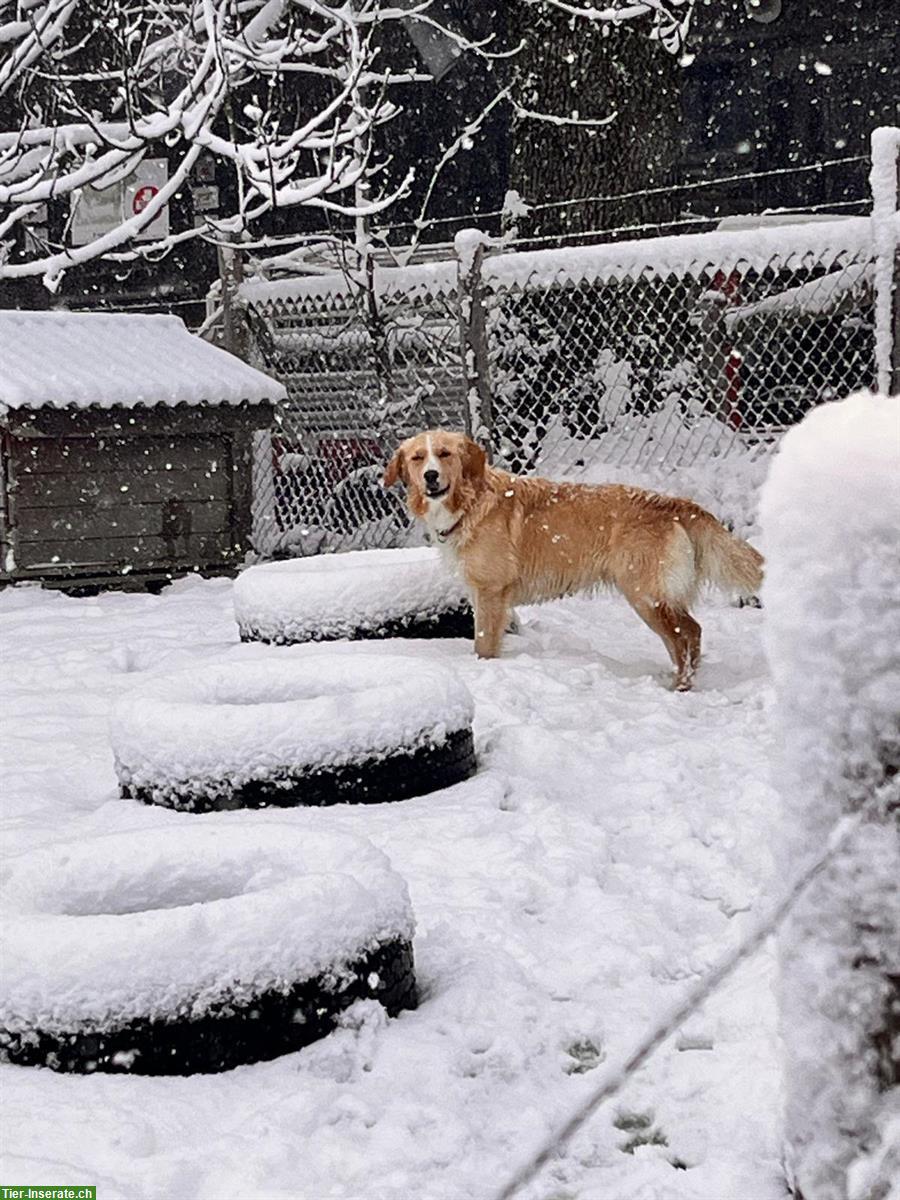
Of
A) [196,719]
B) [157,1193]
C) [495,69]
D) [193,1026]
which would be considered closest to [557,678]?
[196,719]

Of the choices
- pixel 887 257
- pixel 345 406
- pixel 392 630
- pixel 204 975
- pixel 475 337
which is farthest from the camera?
pixel 345 406

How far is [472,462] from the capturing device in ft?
22.5

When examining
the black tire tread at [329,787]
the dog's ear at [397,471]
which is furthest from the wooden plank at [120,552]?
the black tire tread at [329,787]

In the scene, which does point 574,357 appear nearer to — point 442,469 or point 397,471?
point 397,471

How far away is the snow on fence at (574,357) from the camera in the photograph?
827cm

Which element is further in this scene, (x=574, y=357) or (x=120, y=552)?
(x=574, y=357)

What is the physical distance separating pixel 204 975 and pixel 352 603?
3.87m

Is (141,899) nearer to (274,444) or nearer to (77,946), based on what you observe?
(77,946)

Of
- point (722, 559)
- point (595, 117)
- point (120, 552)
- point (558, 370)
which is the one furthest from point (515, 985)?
point (595, 117)

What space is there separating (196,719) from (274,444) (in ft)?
21.2

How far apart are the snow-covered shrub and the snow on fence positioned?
6126 millimetres

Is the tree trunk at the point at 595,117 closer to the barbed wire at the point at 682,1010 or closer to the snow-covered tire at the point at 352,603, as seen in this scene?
the snow-covered tire at the point at 352,603

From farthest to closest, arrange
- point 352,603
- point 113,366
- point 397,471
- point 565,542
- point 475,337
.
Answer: point 113,366 < point 475,337 < point 397,471 < point 352,603 < point 565,542

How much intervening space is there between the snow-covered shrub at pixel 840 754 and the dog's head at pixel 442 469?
477 centimetres
